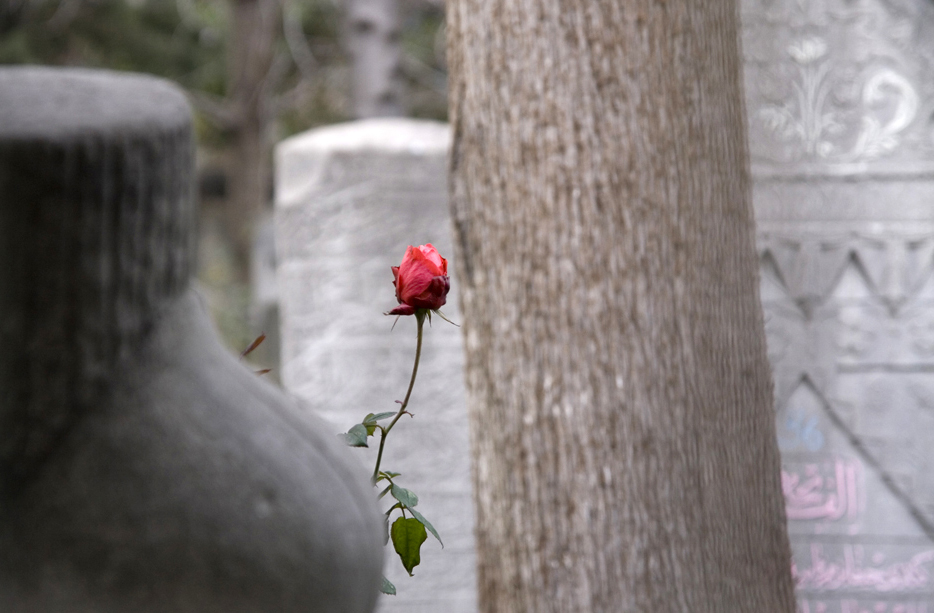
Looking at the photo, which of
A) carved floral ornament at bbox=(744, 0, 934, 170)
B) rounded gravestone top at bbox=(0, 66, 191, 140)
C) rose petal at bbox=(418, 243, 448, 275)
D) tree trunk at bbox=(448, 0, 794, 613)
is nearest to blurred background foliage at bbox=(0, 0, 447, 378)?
carved floral ornament at bbox=(744, 0, 934, 170)

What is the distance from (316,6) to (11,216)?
858 cm

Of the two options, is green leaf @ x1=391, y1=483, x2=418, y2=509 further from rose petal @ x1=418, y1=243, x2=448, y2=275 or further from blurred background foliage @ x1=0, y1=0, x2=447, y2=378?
blurred background foliage @ x1=0, y1=0, x2=447, y2=378

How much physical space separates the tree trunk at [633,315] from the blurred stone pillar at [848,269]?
4.20ft

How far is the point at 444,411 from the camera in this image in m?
3.57

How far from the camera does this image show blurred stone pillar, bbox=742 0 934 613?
287cm

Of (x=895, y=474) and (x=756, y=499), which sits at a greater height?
(x=756, y=499)

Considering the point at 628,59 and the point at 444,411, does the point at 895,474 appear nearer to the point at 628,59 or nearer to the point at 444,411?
the point at 444,411

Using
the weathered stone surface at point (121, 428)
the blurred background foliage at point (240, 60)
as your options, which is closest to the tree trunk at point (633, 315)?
the weathered stone surface at point (121, 428)

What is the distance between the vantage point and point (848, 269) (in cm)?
294

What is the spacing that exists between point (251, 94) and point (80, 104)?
7.26 meters

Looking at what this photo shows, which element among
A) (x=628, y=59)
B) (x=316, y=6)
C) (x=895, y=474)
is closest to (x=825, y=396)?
(x=895, y=474)

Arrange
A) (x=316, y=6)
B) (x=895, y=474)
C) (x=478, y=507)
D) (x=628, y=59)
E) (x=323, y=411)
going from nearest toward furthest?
(x=628, y=59) < (x=478, y=507) < (x=895, y=474) < (x=323, y=411) < (x=316, y=6)

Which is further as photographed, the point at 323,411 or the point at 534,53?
the point at 323,411

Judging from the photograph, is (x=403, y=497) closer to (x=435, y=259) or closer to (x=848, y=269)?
(x=435, y=259)
